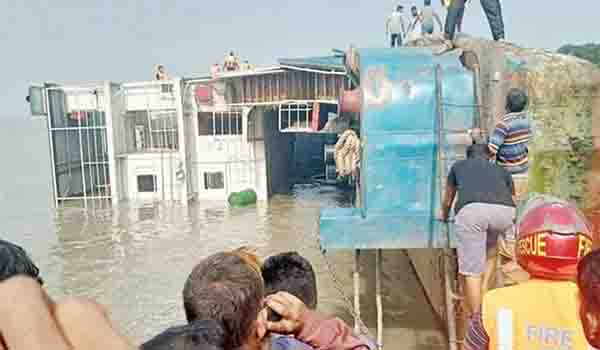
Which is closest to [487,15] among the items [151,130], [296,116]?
[296,116]

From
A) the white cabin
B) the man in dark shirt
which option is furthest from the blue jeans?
the white cabin

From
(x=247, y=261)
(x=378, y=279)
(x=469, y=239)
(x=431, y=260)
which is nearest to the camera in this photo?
(x=247, y=261)

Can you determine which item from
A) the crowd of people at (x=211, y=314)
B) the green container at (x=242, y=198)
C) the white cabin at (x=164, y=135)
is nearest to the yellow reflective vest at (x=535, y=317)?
the crowd of people at (x=211, y=314)

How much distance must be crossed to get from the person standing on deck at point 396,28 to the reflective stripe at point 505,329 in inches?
555

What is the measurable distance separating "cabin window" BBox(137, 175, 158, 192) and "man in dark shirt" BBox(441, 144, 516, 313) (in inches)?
718

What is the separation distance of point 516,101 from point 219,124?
57.3 ft

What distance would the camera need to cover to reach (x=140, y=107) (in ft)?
69.8

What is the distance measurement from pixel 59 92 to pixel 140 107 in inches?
121

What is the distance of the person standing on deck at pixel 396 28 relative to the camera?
1534 cm

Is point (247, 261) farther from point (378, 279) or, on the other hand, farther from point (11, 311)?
point (378, 279)

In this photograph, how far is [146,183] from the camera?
845 inches

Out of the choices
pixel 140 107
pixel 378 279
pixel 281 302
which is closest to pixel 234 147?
pixel 140 107

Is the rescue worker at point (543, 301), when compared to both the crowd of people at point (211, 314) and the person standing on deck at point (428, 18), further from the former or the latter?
the person standing on deck at point (428, 18)

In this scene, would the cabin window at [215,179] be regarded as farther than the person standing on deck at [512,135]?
Yes
